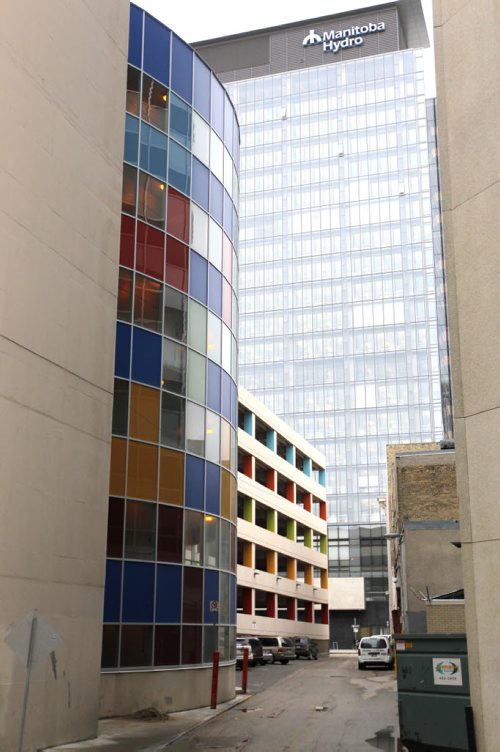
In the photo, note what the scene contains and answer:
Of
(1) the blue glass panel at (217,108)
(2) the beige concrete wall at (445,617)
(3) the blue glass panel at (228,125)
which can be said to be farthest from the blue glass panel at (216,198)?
(2) the beige concrete wall at (445,617)

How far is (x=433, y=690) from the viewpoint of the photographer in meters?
13.4

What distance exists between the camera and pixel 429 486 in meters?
39.3

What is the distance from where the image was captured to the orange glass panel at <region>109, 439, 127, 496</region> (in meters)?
21.8

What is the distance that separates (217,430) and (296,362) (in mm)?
91532

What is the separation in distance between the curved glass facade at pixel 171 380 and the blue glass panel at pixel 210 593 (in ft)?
0.15

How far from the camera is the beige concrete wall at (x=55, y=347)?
15656 millimetres

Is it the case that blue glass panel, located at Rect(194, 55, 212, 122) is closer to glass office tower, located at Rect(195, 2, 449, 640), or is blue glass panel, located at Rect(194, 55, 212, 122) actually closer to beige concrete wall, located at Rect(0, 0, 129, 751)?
beige concrete wall, located at Rect(0, 0, 129, 751)

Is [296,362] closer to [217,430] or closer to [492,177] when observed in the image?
[217,430]

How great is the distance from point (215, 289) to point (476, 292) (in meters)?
15.3

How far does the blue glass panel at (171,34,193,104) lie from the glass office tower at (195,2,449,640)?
83.9 metres

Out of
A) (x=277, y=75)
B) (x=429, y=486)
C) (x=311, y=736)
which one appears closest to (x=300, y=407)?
(x=277, y=75)

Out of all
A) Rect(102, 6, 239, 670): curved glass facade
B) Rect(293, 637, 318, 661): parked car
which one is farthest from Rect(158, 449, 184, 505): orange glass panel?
Rect(293, 637, 318, 661): parked car

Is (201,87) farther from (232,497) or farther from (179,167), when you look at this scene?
(232,497)

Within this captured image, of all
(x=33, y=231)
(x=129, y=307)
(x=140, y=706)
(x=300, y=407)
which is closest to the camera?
(x=33, y=231)
